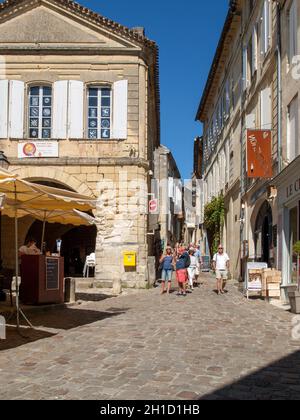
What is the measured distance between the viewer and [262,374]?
5656 millimetres

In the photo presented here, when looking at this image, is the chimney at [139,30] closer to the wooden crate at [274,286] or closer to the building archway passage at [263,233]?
the building archway passage at [263,233]

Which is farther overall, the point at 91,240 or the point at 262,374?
the point at 91,240

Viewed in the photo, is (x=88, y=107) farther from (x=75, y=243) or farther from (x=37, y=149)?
(x=75, y=243)

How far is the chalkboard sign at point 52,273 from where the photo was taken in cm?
1123

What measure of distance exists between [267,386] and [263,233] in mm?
13351

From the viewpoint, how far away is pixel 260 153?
15.5 meters

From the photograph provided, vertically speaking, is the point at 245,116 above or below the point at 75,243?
above

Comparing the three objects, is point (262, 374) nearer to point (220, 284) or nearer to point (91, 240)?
point (220, 284)

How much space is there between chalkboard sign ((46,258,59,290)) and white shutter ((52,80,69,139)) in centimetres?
766

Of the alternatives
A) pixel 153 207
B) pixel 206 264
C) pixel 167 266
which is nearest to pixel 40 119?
pixel 153 207

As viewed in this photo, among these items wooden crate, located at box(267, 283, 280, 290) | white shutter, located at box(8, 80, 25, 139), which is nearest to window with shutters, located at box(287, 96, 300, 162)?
wooden crate, located at box(267, 283, 280, 290)

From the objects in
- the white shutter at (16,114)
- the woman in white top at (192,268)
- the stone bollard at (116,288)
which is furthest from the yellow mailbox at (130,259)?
the white shutter at (16,114)

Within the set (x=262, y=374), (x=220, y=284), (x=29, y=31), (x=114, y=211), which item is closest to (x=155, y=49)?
(x=29, y=31)
